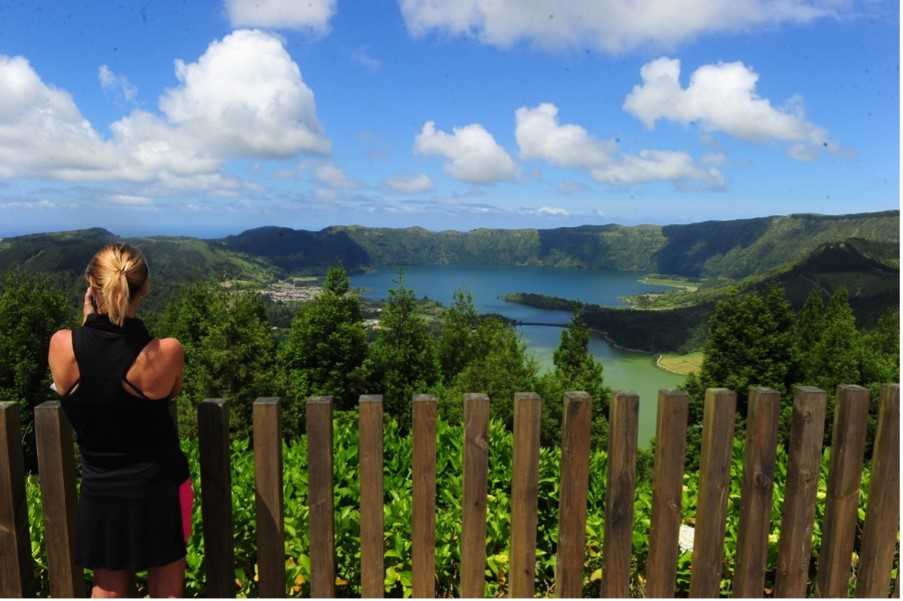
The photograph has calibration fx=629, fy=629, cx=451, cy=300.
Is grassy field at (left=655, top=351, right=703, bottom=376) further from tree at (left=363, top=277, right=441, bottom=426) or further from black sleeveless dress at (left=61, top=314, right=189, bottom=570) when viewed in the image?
black sleeveless dress at (left=61, top=314, right=189, bottom=570)

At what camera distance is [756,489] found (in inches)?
89.9

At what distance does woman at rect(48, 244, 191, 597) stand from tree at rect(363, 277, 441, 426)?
96.3 feet

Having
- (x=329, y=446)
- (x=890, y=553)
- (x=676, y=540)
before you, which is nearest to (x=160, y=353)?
(x=329, y=446)

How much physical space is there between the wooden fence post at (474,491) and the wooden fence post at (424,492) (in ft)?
0.37

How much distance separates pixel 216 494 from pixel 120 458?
0.33 metres

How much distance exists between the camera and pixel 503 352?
111 ft

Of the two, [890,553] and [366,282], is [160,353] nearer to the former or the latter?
[890,553]

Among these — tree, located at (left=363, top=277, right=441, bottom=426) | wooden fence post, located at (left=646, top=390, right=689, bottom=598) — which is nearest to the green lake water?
tree, located at (left=363, top=277, right=441, bottom=426)

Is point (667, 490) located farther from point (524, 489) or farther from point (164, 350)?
point (164, 350)

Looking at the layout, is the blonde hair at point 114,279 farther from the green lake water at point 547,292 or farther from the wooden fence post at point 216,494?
the green lake water at point 547,292

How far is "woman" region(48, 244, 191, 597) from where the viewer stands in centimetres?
198

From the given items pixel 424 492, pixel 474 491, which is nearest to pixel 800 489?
pixel 474 491

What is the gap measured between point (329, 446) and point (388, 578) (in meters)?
1.01

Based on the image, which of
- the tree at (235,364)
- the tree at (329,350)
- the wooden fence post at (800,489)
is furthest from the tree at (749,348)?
the wooden fence post at (800,489)
